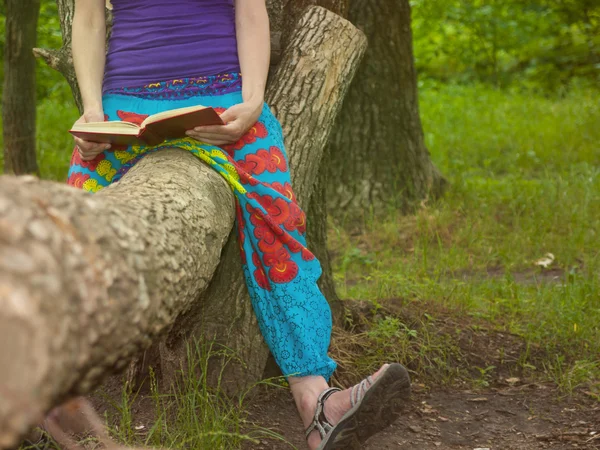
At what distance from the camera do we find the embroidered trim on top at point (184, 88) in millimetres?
2744

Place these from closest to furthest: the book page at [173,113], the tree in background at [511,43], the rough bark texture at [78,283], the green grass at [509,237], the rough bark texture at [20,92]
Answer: the rough bark texture at [78,283] < the book page at [173,113] < the green grass at [509,237] < the rough bark texture at [20,92] < the tree in background at [511,43]

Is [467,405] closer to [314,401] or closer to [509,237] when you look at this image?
[314,401]

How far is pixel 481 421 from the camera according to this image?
3.13 metres

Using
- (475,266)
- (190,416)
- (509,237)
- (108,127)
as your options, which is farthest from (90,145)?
(509,237)

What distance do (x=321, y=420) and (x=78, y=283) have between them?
1532mm

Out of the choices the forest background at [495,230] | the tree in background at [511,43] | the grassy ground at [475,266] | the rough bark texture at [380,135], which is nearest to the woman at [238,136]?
the grassy ground at [475,266]

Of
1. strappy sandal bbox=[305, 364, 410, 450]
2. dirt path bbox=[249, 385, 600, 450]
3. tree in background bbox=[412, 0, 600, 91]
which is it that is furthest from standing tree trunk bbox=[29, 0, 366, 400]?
tree in background bbox=[412, 0, 600, 91]

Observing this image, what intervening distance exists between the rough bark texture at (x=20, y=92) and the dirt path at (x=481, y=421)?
3.75 metres

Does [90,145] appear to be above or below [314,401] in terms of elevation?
above

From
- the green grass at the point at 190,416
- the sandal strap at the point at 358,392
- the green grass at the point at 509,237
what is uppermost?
the sandal strap at the point at 358,392

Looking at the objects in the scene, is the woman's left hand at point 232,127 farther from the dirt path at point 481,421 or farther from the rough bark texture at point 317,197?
the dirt path at point 481,421

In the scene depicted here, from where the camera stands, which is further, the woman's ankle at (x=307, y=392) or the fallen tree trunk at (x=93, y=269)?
the woman's ankle at (x=307, y=392)

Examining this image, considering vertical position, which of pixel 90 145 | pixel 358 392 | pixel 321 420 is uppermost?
pixel 90 145

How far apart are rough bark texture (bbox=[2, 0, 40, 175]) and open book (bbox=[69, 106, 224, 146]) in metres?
3.57
